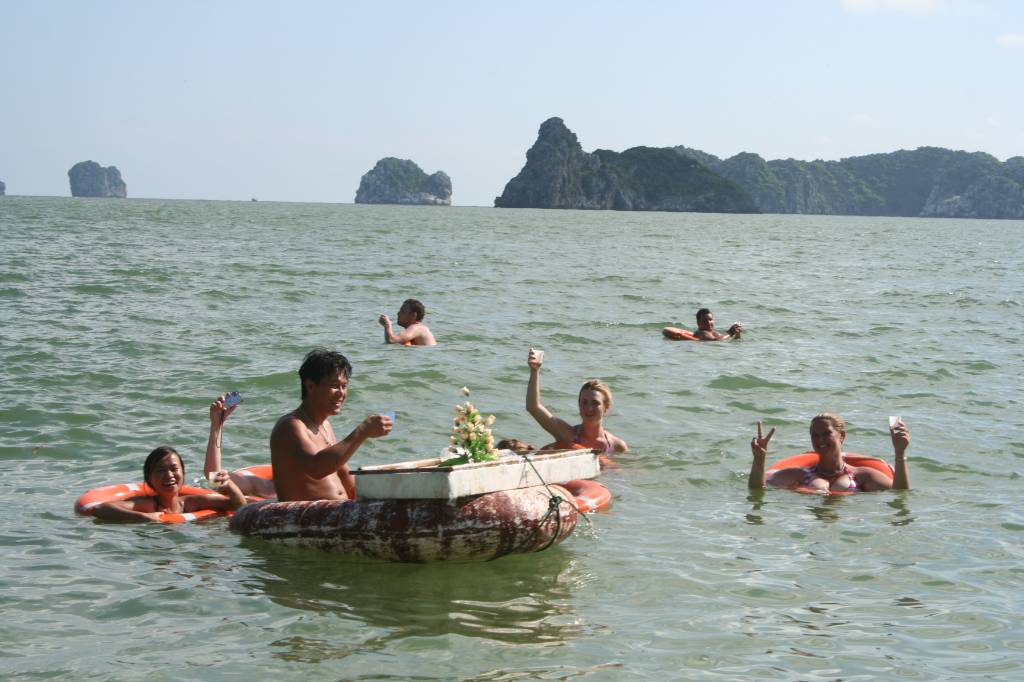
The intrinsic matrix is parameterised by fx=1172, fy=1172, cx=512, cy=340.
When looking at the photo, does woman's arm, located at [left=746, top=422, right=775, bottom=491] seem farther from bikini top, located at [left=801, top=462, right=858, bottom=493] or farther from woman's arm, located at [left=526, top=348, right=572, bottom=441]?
woman's arm, located at [left=526, top=348, right=572, bottom=441]

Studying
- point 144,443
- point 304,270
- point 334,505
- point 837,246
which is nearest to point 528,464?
point 334,505

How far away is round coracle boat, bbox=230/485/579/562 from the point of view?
24.4ft

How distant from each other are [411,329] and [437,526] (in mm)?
11789

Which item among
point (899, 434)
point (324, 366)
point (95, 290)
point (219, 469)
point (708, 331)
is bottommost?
point (219, 469)

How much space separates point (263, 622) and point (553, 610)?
67.0 inches

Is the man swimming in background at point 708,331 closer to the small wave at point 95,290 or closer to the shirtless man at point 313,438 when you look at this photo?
the small wave at point 95,290

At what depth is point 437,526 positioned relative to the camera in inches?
292

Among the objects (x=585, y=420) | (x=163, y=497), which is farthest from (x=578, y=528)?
(x=163, y=497)

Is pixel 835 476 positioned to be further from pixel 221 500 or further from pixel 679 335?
pixel 679 335

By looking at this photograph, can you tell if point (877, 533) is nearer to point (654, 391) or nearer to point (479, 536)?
point (479, 536)

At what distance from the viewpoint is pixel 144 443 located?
11.8m

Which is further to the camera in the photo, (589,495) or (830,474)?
(830,474)

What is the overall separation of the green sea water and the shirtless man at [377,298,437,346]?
32 centimetres

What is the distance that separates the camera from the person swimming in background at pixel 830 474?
34.1 feet
